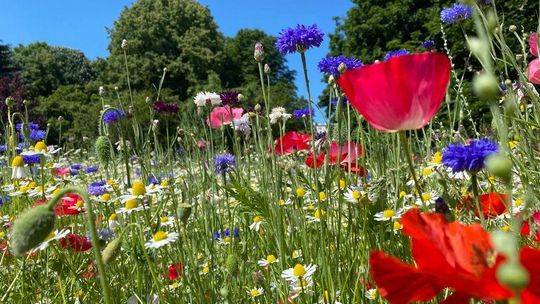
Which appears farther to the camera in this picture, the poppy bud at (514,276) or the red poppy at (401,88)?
the red poppy at (401,88)

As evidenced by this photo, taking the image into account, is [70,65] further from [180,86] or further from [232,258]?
[232,258]

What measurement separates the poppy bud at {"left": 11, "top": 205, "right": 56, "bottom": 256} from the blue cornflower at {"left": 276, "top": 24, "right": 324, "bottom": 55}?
0.93 metres

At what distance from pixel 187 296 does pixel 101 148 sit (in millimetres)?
387

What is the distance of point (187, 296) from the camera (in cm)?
135

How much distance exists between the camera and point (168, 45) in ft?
75.7

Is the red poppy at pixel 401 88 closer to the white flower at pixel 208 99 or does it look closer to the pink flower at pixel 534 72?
the pink flower at pixel 534 72

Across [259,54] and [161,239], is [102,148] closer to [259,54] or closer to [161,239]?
[161,239]

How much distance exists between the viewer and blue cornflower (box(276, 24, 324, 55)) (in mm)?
1385

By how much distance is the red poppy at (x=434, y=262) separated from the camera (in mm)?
360

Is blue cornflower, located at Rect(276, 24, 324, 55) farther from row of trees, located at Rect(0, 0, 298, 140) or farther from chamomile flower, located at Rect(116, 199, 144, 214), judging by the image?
row of trees, located at Rect(0, 0, 298, 140)

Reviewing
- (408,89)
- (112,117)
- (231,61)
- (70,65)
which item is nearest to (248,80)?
(231,61)

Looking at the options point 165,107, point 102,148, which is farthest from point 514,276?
point 165,107

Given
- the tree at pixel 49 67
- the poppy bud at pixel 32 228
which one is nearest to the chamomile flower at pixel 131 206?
the poppy bud at pixel 32 228

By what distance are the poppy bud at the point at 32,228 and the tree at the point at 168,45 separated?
20.8 m
